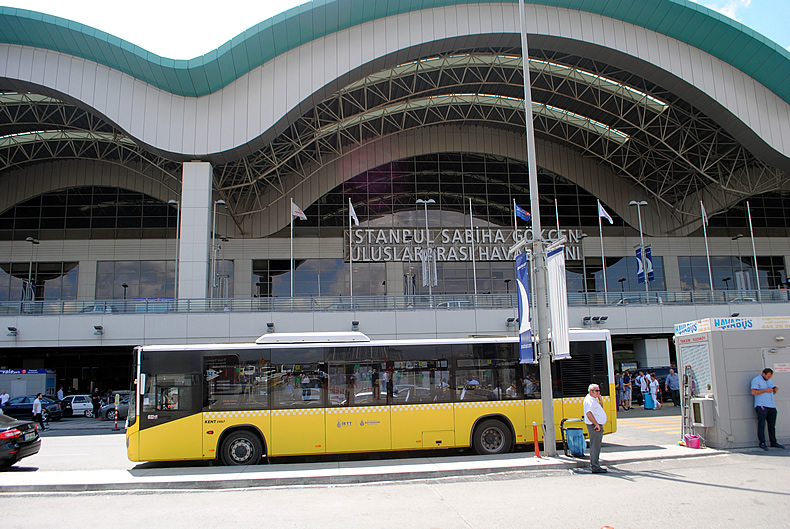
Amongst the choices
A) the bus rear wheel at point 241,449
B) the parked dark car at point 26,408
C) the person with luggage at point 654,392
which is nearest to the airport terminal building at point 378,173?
the person with luggage at point 654,392

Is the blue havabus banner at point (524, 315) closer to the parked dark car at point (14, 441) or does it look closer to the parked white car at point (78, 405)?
the parked dark car at point (14, 441)

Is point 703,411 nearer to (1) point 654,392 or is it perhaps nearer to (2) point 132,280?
(1) point 654,392

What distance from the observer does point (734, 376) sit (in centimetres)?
1331

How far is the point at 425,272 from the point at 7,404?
2413 cm

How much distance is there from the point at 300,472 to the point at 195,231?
20.3 meters

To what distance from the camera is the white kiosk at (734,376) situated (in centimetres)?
1314

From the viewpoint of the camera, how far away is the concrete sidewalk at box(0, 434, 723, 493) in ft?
35.5

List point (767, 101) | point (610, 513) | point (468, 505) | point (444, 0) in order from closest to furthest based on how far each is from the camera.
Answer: point (610, 513)
point (468, 505)
point (444, 0)
point (767, 101)

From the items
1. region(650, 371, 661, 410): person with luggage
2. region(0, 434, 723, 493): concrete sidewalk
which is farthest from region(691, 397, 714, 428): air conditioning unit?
region(650, 371, 661, 410): person with luggage

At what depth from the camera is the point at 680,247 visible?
4312 centimetres

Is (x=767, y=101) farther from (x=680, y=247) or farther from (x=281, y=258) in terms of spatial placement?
(x=281, y=258)

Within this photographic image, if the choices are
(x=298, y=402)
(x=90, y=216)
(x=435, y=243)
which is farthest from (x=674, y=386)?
(x=90, y=216)

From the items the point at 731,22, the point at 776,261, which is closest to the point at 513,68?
the point at 731,22

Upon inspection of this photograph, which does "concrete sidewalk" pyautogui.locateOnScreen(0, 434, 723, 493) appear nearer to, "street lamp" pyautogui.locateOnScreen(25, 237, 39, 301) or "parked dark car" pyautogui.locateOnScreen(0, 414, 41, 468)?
"parked dark car" pyautogui.locateOnScreen(0, 414, 41, 468)
